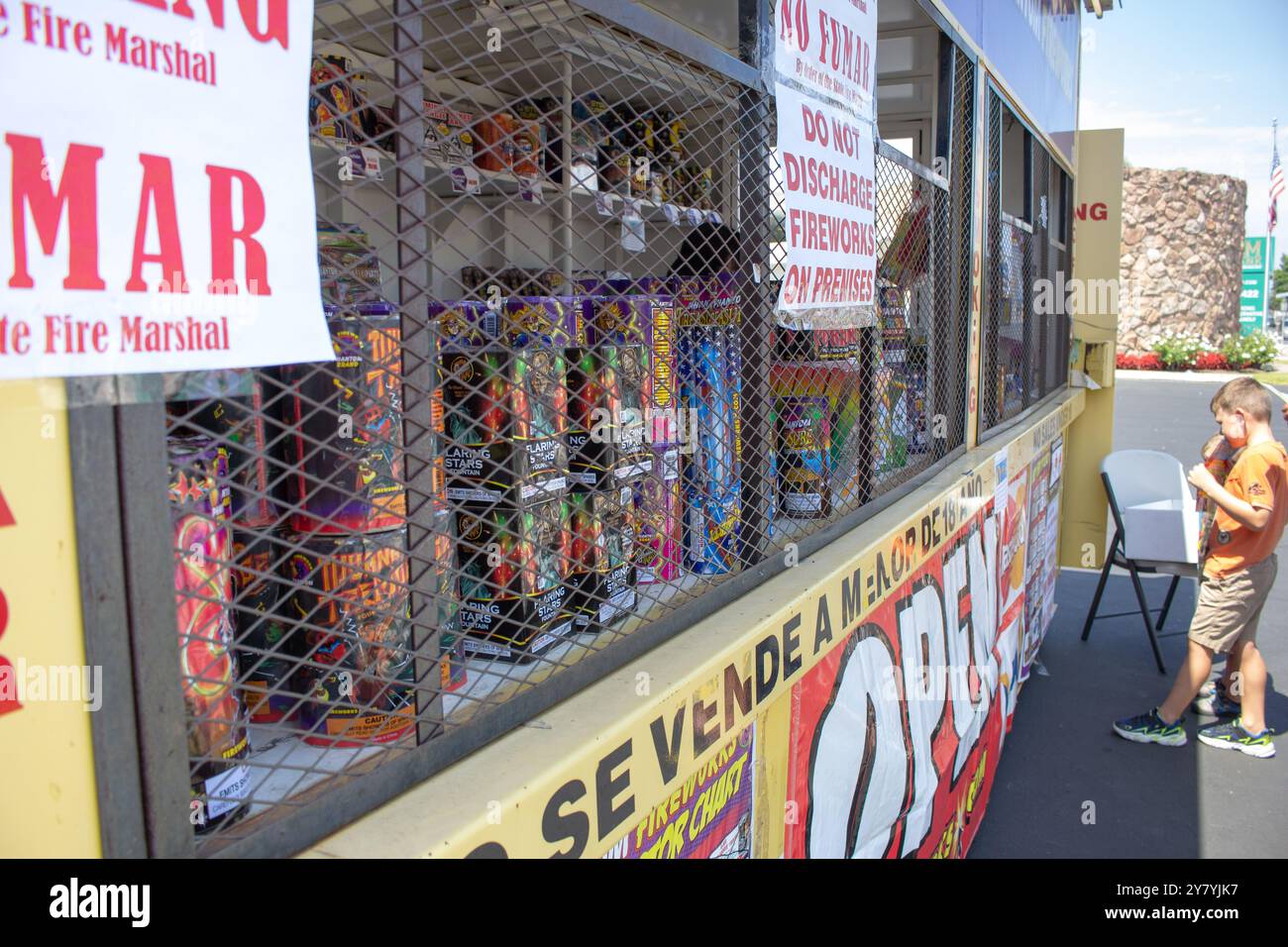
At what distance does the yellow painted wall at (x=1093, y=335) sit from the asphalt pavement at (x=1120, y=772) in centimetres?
105

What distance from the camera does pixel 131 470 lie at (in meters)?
0.88

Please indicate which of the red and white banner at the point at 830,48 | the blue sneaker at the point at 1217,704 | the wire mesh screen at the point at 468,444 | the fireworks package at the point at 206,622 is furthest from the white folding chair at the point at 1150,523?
the fireworks package at the point at 206,622

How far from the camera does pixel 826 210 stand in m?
2.45

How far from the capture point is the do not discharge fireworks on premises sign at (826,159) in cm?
224

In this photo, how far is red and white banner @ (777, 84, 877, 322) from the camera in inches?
88.4

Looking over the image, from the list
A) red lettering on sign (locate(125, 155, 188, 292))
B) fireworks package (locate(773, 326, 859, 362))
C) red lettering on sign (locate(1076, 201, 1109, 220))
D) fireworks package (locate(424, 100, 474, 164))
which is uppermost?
red lettering on sign (locate(1076, 201, 1109, 220))

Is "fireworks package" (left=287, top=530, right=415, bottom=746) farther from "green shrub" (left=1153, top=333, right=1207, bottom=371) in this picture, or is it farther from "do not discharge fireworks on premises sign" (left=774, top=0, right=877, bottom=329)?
"green shrub" (left=1153, top=333, right=1207, bottom=371)

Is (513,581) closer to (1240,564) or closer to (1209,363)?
(1240,564)

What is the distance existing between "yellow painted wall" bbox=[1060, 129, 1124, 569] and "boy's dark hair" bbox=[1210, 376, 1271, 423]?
10.2 ft

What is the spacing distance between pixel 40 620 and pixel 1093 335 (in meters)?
9.16

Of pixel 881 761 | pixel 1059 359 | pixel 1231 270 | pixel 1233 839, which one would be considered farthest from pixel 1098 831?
pixel 1231 270

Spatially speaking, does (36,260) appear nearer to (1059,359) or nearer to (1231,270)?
(1059,359)

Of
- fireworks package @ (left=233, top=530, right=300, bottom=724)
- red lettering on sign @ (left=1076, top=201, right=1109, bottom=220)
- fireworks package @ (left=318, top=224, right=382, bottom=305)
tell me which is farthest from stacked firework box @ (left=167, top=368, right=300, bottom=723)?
red lettering on sign @ (left=1076, top=201, right=1109, bottom=220)

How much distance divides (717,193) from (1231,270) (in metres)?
33.3
